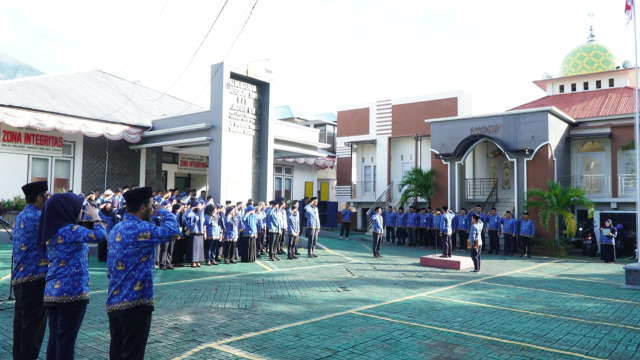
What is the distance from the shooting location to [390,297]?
8.95 m

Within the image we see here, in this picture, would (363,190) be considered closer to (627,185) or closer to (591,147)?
(591,147)

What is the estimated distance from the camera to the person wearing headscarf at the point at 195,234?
12406 millimetres

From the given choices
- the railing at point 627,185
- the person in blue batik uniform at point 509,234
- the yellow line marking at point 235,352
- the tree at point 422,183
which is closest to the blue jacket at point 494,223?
the person in blue batik uniform at point 509,234

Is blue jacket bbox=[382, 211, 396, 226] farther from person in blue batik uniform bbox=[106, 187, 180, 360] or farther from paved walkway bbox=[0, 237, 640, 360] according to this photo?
person in blue batik uniform bbox=[106, 187, 180, 360]

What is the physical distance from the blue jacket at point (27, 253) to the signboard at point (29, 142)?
1388 cm

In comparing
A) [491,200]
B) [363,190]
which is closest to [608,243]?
[491,200]

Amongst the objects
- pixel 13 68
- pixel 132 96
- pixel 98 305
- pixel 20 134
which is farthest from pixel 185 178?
pixel 13 68

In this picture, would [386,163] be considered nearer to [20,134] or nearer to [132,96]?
[132,96]

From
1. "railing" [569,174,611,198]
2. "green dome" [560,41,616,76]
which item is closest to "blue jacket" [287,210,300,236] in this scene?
"railing" [569,174,611,198]

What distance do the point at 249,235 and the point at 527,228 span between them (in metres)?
10.7

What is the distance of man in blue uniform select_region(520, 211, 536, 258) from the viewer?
1744 cm

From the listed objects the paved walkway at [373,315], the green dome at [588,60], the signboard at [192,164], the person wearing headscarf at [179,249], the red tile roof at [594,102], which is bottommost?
the paved walkway at [373,315]

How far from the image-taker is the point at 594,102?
23.8 metres

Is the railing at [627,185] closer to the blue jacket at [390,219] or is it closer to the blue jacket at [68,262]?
the blue jacket at [390,219]
